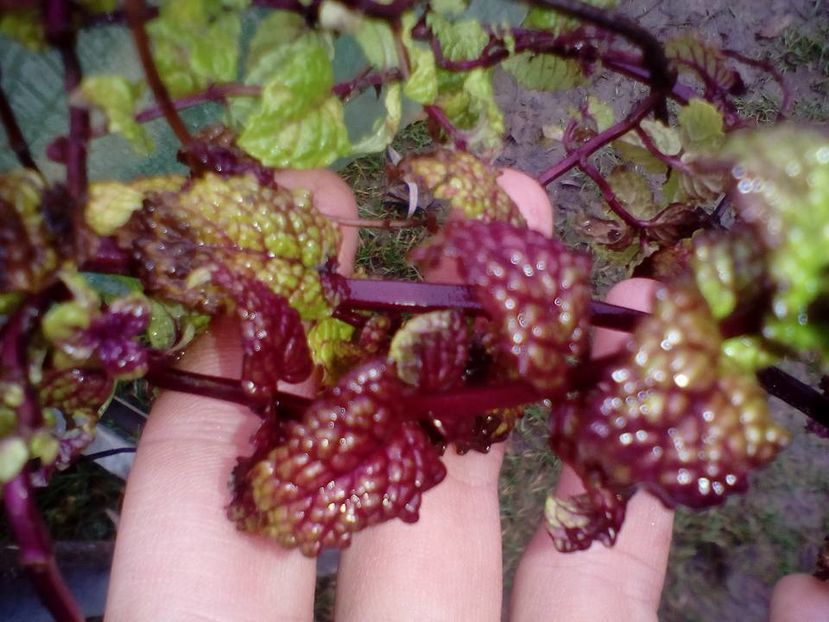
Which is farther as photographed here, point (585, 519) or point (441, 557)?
point (441, 557)

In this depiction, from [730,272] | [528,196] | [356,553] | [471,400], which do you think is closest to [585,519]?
[471,400]

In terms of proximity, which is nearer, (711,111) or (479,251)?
(479,251)

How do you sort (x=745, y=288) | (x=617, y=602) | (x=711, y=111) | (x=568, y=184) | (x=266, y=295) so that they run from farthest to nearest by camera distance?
(x=568, y=184) → (x=617, y=602) → (x=711, y=111) → (x=266, y=295) → (x=745, y=288)

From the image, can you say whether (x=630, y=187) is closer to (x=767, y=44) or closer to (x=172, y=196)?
(x=172, y=196)

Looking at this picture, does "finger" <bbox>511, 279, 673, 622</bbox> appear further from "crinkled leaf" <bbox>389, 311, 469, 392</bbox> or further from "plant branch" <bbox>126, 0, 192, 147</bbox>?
"plant branch" <bbox>126, 0, 192, 147</bbox>

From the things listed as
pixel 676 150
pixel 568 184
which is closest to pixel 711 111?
pixel 676 150

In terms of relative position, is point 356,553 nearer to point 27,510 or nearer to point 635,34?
point 27,510
